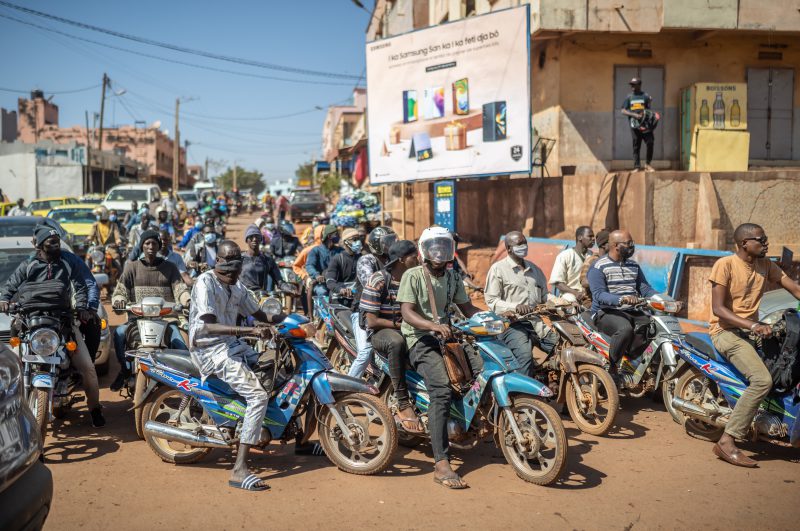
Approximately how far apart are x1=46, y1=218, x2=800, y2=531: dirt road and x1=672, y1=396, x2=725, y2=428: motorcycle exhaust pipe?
0.30m

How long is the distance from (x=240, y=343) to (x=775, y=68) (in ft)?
57.9

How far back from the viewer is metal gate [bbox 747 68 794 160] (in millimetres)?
18297

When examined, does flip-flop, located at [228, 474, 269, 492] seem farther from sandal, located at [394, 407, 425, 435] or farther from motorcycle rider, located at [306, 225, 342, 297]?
motorcycle rider, located at [306, 225, 342, 297]

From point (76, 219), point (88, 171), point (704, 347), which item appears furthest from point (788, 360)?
point (88, 171)

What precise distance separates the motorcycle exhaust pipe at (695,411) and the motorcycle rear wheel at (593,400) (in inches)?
20.7

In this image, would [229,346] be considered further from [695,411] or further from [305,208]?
[305,208]

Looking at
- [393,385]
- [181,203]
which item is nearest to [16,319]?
[393,385]

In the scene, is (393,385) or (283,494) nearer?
(283,494)

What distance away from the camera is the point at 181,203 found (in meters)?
35.0

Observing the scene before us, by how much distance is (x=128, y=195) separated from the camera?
26.6 m

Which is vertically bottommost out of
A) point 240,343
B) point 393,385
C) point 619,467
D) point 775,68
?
point 619,467

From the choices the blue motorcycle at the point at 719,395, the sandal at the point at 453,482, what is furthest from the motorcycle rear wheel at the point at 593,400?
the sandal at the point at 453,482

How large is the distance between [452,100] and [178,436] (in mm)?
11714

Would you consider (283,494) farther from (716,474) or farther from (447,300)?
(716,474)
